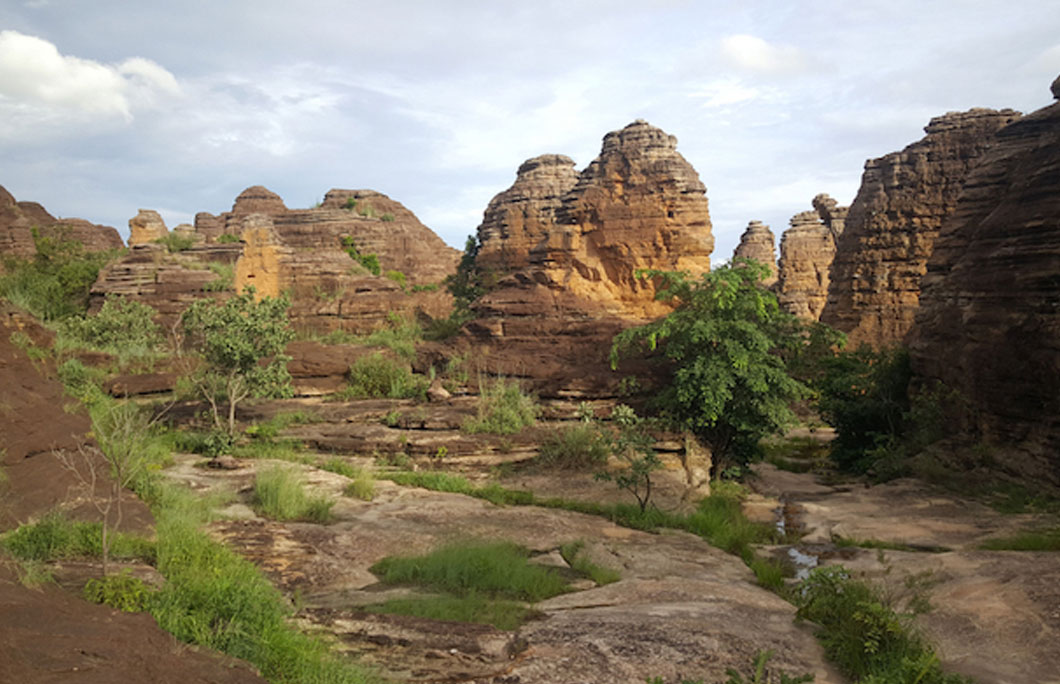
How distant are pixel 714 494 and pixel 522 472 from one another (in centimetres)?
396

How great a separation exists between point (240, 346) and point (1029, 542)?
13329 millimetres

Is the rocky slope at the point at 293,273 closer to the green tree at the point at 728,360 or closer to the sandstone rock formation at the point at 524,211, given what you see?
the sandstone rock formation at the point at 524,211

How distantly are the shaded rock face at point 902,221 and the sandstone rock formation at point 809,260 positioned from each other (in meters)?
16.3

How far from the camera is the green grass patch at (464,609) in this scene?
18.1ft

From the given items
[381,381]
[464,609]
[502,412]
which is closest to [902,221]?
[502,412]

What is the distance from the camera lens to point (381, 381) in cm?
1800

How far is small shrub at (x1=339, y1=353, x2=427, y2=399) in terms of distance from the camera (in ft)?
58.0

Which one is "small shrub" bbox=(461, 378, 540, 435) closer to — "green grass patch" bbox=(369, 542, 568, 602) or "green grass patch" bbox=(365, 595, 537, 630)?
"green grass patch" bbox=(369, 542, 568, 602)

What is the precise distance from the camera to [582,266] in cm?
2142

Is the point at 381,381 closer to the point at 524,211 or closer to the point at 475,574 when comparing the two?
the point at 475,574

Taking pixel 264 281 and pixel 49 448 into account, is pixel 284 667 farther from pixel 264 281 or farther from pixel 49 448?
pixel 264 281

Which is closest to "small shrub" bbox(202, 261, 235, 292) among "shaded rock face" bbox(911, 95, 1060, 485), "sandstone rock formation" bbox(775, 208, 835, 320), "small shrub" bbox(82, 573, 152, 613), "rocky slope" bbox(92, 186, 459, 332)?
"rocky slope" bbox(92, 186, 459, 332)

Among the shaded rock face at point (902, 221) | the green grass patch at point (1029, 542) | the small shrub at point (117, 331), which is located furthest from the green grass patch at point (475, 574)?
the shaded rock face at point (902, 221)

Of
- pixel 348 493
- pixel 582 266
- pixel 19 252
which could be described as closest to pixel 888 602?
pixel 348 493
